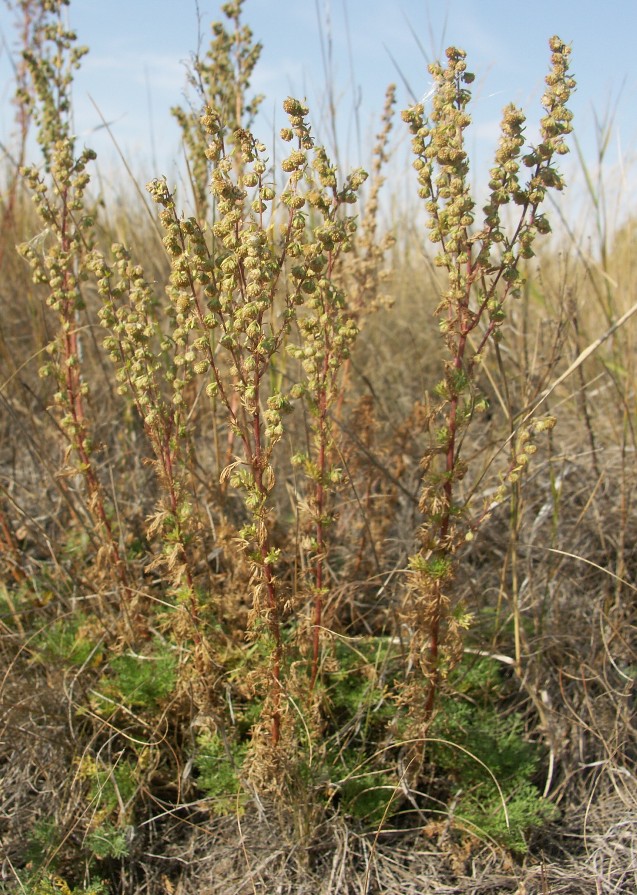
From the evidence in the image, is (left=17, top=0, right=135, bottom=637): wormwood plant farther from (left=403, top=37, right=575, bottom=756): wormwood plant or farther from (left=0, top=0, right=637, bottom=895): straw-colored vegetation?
(left=403, top=37, right=575, bottom=756): wormwood plant

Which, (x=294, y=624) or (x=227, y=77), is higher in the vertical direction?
(x=227, y=77)

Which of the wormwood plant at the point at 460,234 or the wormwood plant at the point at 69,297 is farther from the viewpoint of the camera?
the wormwood plant at the point at 69,297

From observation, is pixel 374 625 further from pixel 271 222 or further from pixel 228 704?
pixel 271 222

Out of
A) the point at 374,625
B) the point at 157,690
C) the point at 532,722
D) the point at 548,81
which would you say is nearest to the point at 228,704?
the point at 157,690

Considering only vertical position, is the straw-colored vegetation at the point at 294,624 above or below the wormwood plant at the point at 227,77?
below

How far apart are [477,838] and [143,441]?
88.2 inches

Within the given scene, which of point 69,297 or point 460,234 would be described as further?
point 69,297

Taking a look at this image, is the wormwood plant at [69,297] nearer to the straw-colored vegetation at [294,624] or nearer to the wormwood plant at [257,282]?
the straw-colored vegetation at [294,624]

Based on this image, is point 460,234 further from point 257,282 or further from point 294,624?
point 294,624

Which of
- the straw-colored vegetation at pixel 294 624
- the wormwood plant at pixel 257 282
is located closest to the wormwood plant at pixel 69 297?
the straw-colored vegetation at pixel 294 624

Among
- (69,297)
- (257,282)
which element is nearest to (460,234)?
(257,282)

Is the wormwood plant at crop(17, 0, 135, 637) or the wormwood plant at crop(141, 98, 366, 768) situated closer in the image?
the wormwood plant at crop(141, 98, 366, 768)

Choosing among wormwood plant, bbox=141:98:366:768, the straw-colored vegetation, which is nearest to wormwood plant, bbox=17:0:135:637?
the straw-colored vegetation

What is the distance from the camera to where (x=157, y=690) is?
7.32 feet
